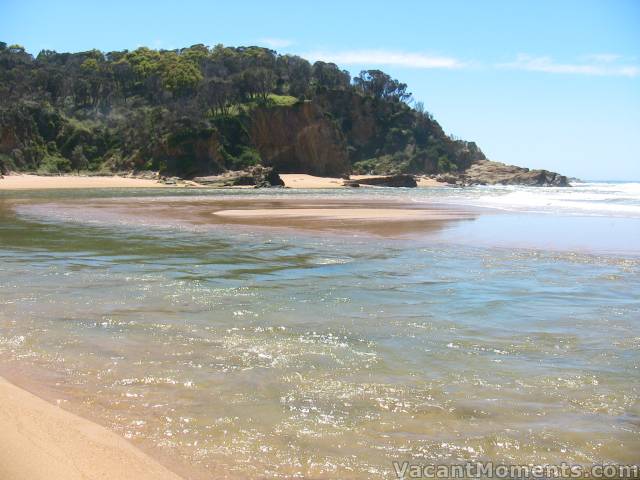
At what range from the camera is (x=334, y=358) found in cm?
566

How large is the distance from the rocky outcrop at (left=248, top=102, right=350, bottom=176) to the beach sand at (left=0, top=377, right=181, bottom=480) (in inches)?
3387

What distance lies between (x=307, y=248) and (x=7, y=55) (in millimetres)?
119876

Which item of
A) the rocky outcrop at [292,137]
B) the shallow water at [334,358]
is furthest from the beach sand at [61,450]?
the rocky outcrop at [292,137]

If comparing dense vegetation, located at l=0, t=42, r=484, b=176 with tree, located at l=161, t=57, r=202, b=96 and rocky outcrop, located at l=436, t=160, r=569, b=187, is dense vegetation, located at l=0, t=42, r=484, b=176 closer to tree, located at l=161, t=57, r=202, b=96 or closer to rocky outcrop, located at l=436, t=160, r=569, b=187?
tree, located at l=161, t=57, r=202, b=96

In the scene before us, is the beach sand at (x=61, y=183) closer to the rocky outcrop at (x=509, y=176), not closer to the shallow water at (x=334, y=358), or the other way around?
the shallow water at (x=334, y=358)

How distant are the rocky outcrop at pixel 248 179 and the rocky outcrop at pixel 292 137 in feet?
59.5

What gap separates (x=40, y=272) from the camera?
10203 millimetres

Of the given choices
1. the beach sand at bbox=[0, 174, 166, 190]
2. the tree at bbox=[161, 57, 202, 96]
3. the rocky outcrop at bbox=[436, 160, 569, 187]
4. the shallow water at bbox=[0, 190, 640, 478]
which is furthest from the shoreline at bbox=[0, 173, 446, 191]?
the shallow water at bbox=[0, 190, 640, 478]

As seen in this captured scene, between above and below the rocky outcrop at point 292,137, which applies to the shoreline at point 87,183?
below

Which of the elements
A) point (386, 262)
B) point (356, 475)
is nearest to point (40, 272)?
point (386, 262)

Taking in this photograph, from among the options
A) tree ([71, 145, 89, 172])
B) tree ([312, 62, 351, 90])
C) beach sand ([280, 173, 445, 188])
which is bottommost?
beach sand ([280, 173, 445, 188])

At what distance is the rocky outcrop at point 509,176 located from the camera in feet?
377

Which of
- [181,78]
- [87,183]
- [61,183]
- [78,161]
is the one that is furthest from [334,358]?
[181,78]

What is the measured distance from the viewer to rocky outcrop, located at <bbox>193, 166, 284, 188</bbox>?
67.9 metres
